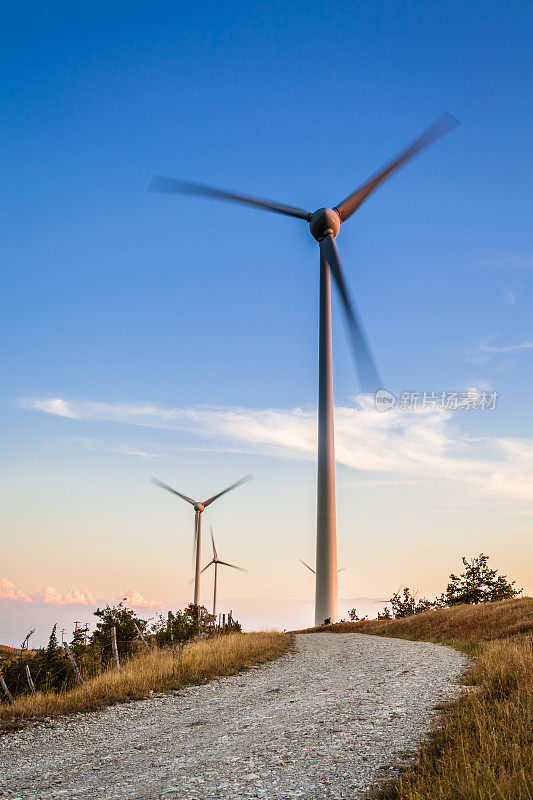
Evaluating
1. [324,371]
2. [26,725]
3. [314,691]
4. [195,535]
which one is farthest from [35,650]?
[195,535]

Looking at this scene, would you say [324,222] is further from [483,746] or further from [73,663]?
[483,746]

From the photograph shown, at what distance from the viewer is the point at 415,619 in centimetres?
3834

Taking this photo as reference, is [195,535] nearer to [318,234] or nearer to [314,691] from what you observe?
[318,234]

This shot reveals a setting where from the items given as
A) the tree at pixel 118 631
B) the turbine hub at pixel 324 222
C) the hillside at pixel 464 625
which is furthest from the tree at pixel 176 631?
the turbine hub at pixel 324 222

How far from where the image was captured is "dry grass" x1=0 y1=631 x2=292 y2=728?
578 inches

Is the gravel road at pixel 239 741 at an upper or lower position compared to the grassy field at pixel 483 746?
lower

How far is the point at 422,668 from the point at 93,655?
11.9m

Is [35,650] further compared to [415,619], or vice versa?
[415,619]

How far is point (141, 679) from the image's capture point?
671 inches

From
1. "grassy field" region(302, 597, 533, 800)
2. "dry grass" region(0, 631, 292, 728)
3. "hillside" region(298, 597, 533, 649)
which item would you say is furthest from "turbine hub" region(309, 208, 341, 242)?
"grassy field" region(302, 597, 533, 800)

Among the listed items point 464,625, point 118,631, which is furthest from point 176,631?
point 464,625

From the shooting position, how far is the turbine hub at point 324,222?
1634 inches

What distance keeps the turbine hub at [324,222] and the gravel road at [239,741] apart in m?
31.7

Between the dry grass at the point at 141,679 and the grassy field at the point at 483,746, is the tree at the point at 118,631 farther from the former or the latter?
the grassy field at the point at 483,746
